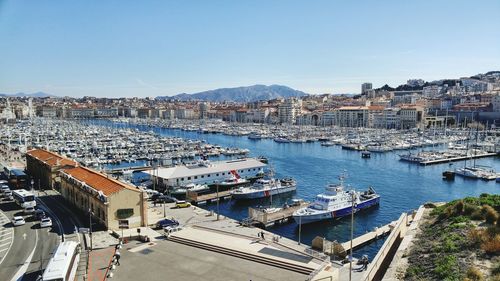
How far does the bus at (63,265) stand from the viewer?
12914 millimetres

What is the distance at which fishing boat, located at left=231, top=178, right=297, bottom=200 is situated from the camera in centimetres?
3406

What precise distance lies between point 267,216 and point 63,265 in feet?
48.8

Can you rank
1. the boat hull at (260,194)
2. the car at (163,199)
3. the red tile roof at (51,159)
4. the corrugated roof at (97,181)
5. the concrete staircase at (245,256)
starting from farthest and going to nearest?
the boat hull at (260,194) → the red tile roof at (51,159) → the car at (163,199) → the corrugated roof at (97,181) → the concrete staircase at (245,256)

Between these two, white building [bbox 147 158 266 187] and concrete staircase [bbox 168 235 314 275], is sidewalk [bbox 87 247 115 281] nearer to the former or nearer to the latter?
concrete staircase [bbox 168 235 314 275]

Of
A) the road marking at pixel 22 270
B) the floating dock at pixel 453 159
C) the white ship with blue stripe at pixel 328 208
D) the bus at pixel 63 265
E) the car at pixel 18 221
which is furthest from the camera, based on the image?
the floating dock at pixel 453 159

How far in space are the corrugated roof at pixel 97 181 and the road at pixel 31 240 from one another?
6.85 ft

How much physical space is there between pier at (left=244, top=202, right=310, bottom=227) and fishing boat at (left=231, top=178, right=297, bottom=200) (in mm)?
6250

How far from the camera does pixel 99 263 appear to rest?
52.2 feet

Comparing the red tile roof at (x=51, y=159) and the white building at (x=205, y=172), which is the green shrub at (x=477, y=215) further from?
the red tile roof at (x=51, y=159)

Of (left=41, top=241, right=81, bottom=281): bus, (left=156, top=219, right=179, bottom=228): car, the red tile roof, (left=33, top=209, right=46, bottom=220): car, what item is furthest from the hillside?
the red tile roof

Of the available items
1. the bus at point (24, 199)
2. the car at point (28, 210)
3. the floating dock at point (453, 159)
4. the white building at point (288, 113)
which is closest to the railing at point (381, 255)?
the car at point (28, 210)

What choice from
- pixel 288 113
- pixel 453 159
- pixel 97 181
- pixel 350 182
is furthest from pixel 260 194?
pixel 288 113

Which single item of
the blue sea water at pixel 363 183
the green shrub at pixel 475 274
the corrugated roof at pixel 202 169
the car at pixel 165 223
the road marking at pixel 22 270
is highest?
the green shrub at pixel 475 274

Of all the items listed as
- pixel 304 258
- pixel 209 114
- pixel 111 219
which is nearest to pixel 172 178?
pixel 111 219
